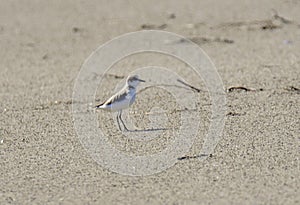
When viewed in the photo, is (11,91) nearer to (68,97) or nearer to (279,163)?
(68,97)

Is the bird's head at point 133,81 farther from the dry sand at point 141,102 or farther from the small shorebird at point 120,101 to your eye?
the dry sand at point 141,102

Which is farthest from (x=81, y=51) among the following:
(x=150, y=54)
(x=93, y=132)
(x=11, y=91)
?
(x=93, y=132)

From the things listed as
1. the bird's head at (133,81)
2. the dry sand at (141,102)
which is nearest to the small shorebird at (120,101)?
the bird's head at (133,81)

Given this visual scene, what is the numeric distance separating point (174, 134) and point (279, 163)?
3.24 feet

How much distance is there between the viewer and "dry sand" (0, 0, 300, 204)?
491 centimetres

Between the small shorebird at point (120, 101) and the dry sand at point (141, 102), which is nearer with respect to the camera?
the dry sand at point (141, 102)

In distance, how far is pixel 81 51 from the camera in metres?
9.34

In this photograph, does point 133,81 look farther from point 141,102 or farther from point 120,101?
point 120,101

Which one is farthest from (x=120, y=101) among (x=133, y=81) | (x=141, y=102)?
(x=141, y=102)

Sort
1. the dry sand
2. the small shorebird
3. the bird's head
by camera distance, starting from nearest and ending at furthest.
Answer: the dry sand < the small shorebird < the bird's head

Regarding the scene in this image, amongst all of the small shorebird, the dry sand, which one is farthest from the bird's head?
the dry sand

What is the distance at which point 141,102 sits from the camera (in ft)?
22.6

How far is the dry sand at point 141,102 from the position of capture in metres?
4.91

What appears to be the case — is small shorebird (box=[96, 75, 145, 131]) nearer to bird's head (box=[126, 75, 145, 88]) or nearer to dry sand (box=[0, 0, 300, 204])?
bird's head (box=[126, 75, 145, 88])
